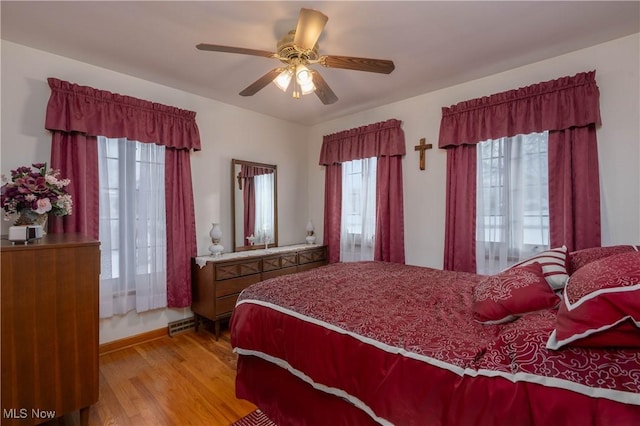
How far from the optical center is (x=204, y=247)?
3359 mm

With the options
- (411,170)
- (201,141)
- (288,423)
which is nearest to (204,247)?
(201,141)

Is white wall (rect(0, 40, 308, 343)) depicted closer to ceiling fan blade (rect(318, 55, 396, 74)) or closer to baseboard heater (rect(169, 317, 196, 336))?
baseboard heater (rect(169, 317, 196, 336))

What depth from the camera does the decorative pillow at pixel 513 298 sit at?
136cm

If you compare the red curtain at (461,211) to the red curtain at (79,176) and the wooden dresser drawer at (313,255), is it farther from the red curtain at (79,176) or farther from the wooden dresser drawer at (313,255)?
the red curtain at (79,176)

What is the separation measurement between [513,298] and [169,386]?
7.69ft

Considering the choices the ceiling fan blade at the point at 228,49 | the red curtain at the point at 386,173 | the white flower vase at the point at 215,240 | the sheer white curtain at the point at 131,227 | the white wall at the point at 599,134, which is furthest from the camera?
the red curtain at the point at 386,173

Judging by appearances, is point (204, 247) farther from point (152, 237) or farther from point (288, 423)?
point (288, 423)

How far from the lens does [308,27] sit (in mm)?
1632

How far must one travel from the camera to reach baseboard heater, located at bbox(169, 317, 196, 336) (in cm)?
306

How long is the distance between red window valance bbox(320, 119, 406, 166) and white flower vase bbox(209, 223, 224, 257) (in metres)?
1.74

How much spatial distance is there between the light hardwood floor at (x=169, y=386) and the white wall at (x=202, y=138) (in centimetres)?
40

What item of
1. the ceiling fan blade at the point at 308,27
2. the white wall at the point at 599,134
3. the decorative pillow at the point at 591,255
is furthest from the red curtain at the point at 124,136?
the decorative pillow at the point at 591,255

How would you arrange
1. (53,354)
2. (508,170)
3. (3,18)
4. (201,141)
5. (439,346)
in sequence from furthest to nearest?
1. (201,141)
2. (508,170)
3. (3,18)
4. (53,354)
5. (439,346)

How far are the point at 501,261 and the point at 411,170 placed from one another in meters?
1.31
